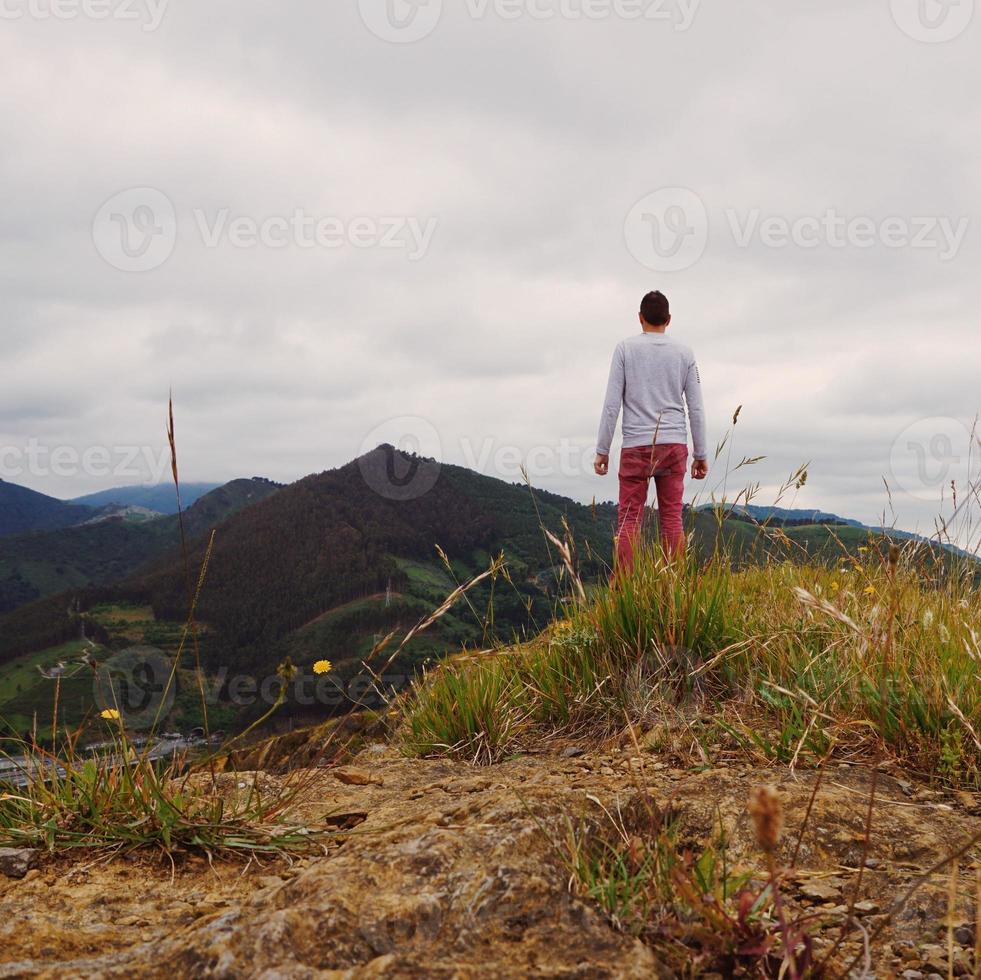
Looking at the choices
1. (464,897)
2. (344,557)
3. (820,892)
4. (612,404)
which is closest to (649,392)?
(612,404)

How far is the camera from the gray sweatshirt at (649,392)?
6.52 meters

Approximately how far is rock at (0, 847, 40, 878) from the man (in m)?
4.96

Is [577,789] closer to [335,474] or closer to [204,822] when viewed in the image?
[204,822]

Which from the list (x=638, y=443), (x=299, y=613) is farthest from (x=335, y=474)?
(x=638, y=443)

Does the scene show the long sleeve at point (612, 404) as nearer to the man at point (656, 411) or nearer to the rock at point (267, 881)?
the man at point (656, 411)

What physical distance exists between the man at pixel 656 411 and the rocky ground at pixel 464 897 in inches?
158

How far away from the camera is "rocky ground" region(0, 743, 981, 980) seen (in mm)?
1431

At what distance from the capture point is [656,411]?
647cm

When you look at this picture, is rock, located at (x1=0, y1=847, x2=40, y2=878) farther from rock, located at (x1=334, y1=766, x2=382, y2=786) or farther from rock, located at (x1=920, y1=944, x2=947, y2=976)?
rock, located at (x1=920, y1=944, x2=947, y2=976)

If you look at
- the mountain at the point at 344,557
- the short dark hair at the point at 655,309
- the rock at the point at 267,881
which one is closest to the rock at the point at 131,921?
the rock at the point at 267,881

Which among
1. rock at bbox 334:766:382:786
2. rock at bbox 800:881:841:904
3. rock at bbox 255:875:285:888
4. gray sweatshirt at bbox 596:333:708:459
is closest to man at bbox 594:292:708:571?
gray sweatshirt at bbox 596:333:708:459

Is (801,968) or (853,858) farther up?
(801,968)

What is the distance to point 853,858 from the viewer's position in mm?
2090

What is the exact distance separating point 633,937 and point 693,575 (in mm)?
2887
